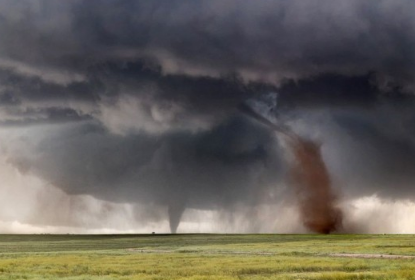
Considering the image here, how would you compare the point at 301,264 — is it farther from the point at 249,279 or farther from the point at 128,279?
the point at 128,279

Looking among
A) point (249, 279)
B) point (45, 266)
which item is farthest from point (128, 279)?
point (45, 266)

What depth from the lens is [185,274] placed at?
172 feet

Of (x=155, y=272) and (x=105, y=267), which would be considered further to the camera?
(x=105, y=267)

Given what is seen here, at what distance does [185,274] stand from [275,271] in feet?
30.7

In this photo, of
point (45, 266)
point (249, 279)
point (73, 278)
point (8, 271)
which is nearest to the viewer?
point (249, 279)

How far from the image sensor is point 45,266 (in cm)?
6488

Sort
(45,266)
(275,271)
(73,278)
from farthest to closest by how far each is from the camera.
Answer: (45,266) → (275,271) → (73,278)

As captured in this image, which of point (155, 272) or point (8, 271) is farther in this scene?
point (8, 271)

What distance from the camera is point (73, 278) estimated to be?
50.5 meters

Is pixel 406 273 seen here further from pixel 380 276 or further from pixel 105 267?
pixel 105 267

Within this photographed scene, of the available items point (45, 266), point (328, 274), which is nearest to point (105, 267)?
point (45, 266)

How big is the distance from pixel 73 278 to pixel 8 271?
12744mm

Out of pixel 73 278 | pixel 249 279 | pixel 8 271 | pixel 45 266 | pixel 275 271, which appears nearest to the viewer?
pixel 249 279

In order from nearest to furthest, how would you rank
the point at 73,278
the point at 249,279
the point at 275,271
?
the point at 249,279, the point at 73,278, the point at 275,271
